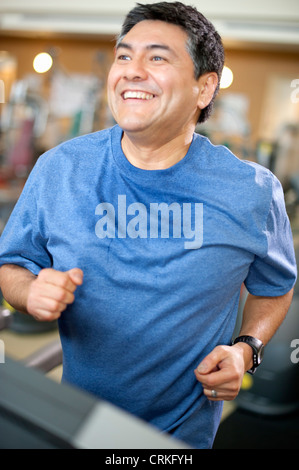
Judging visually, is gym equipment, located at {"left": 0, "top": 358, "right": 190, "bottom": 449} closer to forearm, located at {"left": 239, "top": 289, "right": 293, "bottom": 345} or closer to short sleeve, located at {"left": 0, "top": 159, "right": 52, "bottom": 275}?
short sleeve, located at {"left": 0, "top": 159, "right": 52, "bottom": 275}

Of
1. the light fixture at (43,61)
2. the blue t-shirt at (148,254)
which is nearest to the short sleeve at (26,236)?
the blue t-shirt at (148,254)

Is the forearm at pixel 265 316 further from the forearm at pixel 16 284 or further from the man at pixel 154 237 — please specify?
the forearm at pixel 16 284

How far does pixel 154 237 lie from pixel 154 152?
20cm

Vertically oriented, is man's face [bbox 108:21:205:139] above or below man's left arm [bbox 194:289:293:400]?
above

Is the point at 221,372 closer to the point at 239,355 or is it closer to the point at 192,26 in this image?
the point at 239,355

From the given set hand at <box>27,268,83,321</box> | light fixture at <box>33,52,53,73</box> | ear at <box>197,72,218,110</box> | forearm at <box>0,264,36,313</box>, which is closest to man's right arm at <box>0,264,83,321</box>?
hand at <box>27,268,83,321</box>

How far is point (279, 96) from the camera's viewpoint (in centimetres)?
679

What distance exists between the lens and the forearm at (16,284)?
39.2 inches

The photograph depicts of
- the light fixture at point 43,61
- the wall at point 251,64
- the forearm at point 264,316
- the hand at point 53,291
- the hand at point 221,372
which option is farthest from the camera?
the wall at point 251,64

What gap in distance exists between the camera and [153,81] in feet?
3.29

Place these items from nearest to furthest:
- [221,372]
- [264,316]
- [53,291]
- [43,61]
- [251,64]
→ [53,291] < [221,372] < [264,316] < [43,61] < [251,64]

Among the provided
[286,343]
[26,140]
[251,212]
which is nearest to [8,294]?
[251,212]

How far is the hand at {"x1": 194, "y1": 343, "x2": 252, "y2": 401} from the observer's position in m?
0.96

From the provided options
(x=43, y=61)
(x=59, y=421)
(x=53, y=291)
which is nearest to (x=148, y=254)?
(x=53, y=291)
